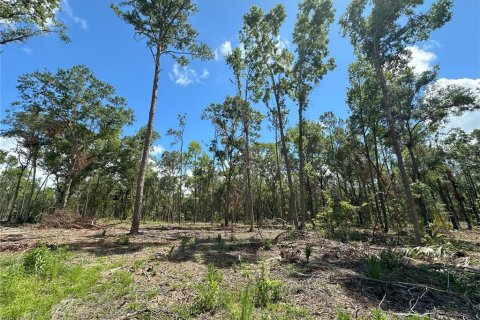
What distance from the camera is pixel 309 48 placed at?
15.6m

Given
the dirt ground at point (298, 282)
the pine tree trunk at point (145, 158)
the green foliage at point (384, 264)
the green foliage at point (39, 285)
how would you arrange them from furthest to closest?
the pine tree trunk at point (145, 158)
the green foliage at point (384, 264)
the dirt ground at point (298, 282)
the green foliage at point (39, 285)

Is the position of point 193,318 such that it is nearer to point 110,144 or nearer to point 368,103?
point 368,103

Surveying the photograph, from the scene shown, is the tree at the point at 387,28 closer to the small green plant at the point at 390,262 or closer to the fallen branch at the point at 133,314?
the small green plant at the point at 390,262

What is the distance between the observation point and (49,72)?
20.0 meters

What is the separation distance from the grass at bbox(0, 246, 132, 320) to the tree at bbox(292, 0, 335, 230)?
1193cm

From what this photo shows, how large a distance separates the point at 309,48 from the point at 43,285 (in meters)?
16.4

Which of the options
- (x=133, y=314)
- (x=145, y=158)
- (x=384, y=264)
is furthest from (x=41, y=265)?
(x=384, y=264)

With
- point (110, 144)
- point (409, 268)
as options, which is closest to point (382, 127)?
point (409, 268)

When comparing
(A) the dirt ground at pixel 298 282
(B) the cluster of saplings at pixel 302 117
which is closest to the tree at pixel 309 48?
(B) the cluster of saplings at pixel 302 117

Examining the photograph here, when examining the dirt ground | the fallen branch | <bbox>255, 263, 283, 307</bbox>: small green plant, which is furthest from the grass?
<bbox>255, 263, 283, 307</bbox>: small green plant

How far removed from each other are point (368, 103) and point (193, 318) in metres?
20.9

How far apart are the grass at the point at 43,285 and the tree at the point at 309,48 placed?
1193 centimetres

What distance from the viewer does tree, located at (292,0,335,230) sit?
15227 millimetres

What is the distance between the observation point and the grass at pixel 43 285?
364 centimetres
